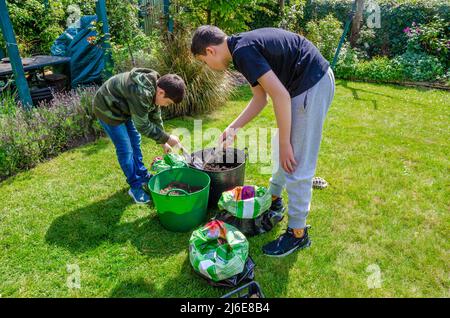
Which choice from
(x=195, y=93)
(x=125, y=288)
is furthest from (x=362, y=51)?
(x=125, y=288)

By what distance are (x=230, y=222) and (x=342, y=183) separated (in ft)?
4.44

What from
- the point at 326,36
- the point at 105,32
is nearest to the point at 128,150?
the point at 105,32

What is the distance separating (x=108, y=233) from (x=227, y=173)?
1.07 meters

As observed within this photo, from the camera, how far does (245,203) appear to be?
243 cm

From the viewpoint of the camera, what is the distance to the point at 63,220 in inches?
108

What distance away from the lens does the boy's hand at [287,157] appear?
2003mm

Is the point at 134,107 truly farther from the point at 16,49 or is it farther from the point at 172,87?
the point at 16,49

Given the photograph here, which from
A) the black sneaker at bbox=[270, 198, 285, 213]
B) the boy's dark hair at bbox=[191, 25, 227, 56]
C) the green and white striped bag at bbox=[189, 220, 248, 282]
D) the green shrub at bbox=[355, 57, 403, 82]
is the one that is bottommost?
the green shrub at bbox=[355, 57, 403, 82]

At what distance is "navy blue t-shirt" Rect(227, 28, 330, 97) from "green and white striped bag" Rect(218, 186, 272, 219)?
867 millimetres

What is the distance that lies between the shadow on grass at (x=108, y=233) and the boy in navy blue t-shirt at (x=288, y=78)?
103 centimetres

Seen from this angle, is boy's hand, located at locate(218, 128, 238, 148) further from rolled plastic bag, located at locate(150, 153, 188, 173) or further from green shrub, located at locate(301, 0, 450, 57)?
green shrub, located at locate(301, 0, 450, 57)

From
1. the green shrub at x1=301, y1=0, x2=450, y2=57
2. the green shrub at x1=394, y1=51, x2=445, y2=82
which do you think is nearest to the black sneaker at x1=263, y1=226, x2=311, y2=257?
the green shrub at x1=394, y1=51, x2=445, y2=82

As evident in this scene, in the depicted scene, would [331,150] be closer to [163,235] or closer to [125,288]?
[163,235]

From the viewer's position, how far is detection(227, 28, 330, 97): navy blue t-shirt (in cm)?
176
